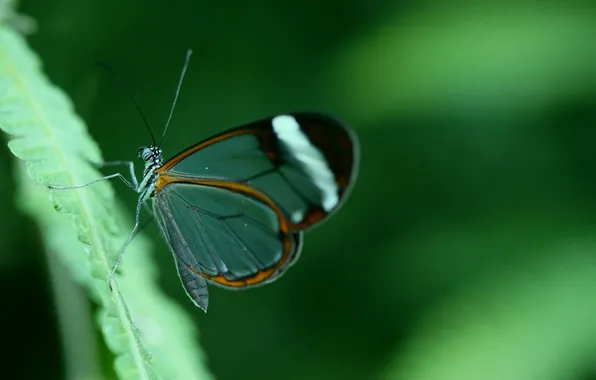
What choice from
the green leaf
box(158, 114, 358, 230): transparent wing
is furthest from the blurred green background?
box(158, 114, 358, 230): transparent wing

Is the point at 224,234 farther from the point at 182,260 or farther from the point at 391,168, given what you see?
the point at 391,168

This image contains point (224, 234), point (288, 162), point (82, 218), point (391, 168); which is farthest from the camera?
point (391, 168)

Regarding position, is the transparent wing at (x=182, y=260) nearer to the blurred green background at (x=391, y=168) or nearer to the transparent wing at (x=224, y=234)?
the transparent wing at (x=224, y=234)

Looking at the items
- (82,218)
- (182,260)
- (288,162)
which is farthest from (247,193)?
(82,218)

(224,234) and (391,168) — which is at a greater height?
(391,168)

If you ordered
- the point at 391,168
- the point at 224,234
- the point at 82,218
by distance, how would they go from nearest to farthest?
the point at 82,218 < the point at 224,234 < the point at 391,168

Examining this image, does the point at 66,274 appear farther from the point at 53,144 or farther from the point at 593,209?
the point at 593,209

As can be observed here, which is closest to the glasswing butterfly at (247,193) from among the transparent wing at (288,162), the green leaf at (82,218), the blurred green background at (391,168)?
the transparent wing at (288,162)
